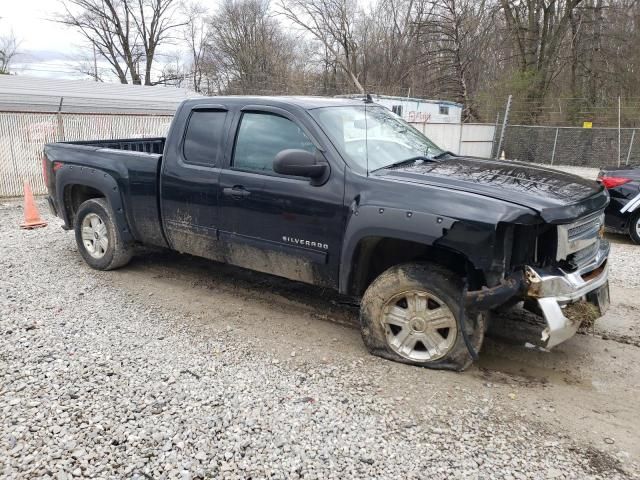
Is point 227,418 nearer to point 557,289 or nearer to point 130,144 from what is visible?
point 557,289

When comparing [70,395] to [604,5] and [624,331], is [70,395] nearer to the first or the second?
[624,331]

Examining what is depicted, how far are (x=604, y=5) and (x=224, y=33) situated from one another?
27.9 m

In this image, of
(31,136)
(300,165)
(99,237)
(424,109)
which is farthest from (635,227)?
(424,109)

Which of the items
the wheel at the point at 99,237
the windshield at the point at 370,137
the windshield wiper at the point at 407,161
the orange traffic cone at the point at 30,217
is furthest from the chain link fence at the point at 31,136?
the windshield wiper at the point at 407,161

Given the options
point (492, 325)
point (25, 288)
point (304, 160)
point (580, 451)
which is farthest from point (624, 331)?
point (25, 288)

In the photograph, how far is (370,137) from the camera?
434 centimetres

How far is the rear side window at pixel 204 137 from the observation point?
4.66 m

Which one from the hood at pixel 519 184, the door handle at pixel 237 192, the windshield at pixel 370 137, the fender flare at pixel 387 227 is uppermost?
the windshield at pixel 370 137

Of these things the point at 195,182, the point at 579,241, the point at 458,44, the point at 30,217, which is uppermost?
the point at 458,44

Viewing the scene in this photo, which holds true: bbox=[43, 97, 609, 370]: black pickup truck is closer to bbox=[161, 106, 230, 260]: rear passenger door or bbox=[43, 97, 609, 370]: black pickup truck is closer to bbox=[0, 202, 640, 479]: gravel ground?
bbox=[161, 106, 230, 260]: rear passenger door

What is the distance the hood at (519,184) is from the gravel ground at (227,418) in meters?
1.30

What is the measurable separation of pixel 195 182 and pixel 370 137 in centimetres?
164

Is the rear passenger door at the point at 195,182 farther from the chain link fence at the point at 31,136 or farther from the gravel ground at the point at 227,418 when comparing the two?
the chain link fence at the point at 31,136

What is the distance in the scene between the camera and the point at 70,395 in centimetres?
330
